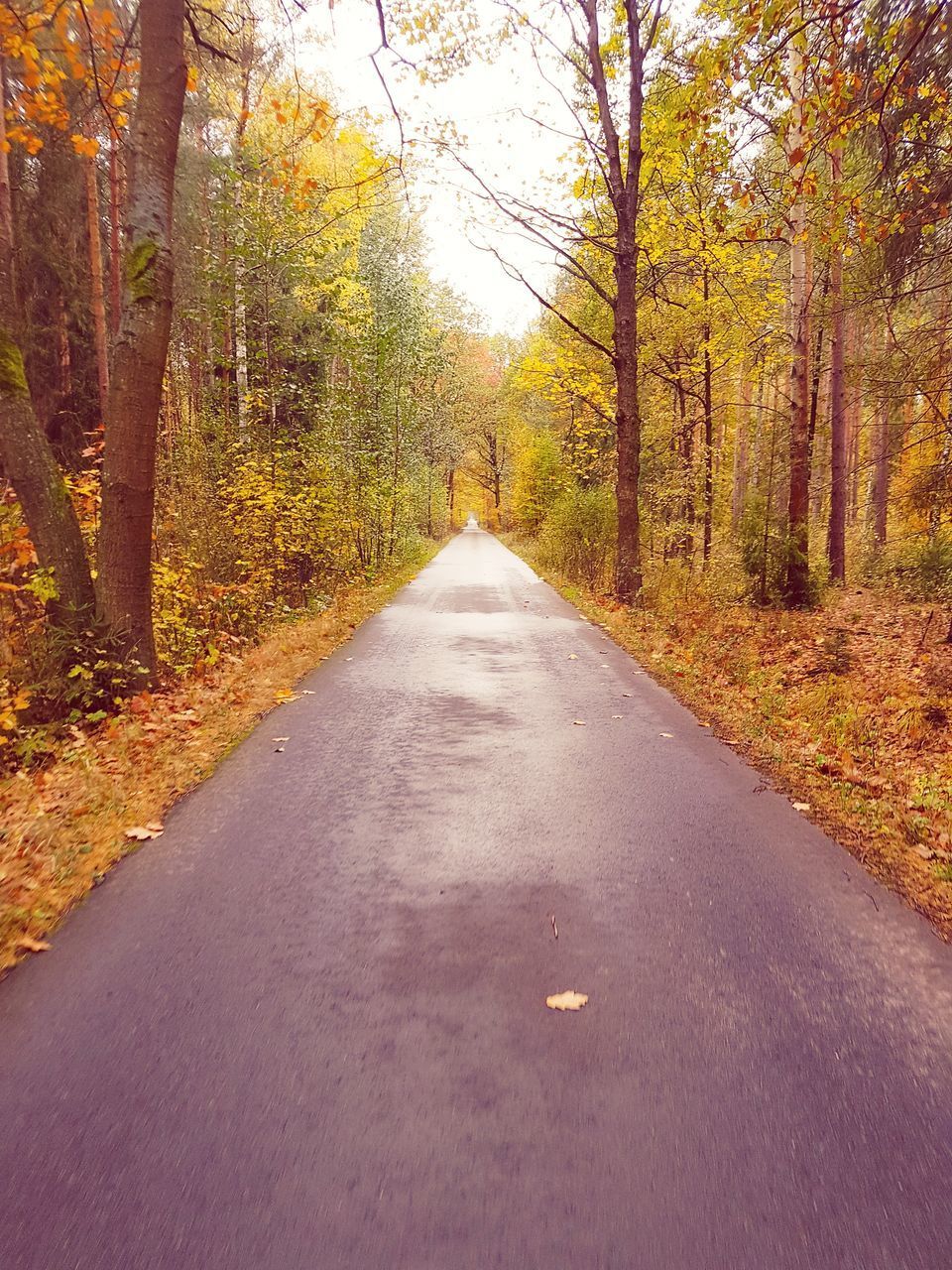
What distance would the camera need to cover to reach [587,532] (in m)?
19.3

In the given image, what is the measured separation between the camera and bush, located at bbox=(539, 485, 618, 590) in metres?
18.8

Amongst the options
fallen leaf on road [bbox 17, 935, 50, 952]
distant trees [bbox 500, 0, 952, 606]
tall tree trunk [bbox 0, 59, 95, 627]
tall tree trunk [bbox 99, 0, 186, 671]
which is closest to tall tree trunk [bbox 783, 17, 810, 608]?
distant trees [bbox 500, 0, 952, 606]

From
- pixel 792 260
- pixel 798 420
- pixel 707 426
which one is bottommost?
pixel 798 420

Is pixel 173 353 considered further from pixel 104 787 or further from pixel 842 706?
pixel 842 706

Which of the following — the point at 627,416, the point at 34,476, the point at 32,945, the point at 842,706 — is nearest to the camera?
the point at 32,945

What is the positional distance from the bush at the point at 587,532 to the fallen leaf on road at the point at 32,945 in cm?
1575

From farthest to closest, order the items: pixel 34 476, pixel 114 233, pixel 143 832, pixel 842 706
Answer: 1. pixel 114 233
2. pixel 842 706
3. pixel 34 476
4. pixel 143 832

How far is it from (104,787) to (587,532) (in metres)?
16.0

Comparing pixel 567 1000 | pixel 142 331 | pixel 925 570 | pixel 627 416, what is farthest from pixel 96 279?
pixel 925 570

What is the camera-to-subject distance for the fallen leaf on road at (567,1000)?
273cm

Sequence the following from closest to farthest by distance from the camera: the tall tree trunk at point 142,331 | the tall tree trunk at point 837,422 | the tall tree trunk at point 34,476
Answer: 1. the tall tree trunk at point 34,476
2. the tall tree trunk at point 142,331
3. the tall tree trunk at point 837,422

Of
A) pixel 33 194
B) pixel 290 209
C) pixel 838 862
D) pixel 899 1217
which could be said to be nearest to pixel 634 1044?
pixel 899 1217

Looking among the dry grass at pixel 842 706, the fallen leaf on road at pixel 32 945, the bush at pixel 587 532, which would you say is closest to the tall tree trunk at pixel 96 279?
the dry grass at pixel 842 706

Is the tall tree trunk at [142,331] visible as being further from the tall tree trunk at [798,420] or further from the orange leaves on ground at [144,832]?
the tall tree trunk at [798,420]
